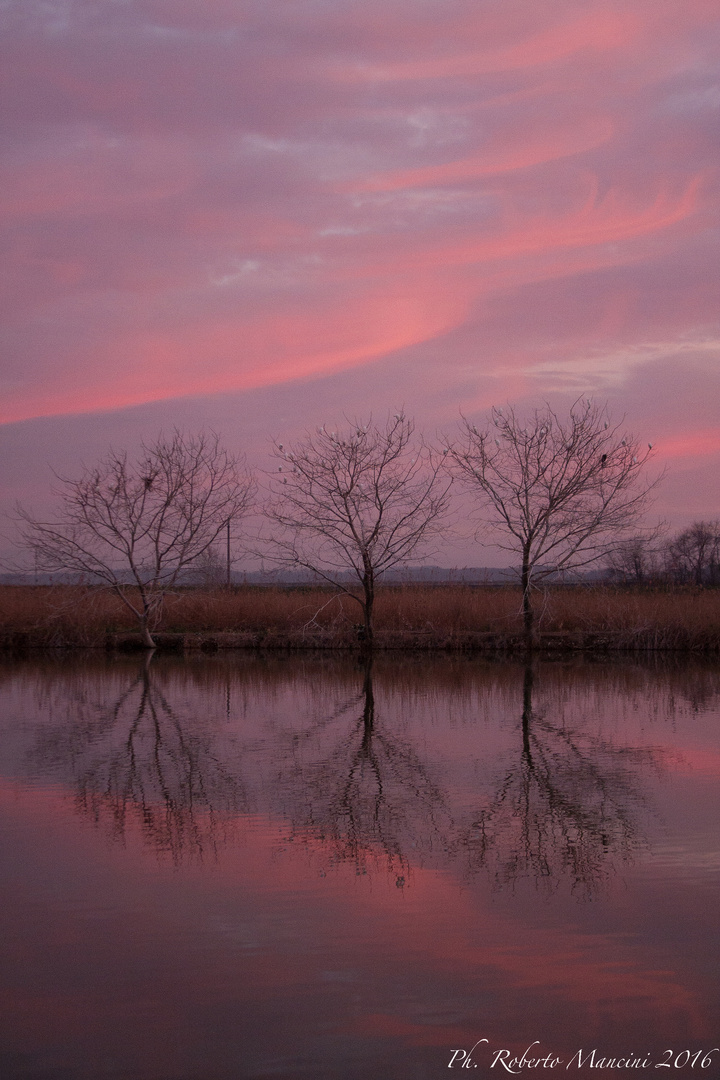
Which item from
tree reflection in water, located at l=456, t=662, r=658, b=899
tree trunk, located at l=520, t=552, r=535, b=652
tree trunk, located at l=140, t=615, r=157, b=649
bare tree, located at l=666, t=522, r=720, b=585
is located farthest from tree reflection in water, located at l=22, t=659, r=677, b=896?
bare tree, located at l=666, t=522, r=720, b=585

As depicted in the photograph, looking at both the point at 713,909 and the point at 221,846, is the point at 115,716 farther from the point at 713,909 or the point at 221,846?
the point at 713,909

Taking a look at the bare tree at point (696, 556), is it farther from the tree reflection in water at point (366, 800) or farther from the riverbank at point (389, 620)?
the tree reflection in water at point (366, 800)

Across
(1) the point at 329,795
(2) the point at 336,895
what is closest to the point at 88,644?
(1) the point at 329,795

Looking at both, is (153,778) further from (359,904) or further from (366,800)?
(359,904)

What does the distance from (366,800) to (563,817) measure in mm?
1600

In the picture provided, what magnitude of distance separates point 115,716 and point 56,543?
12.7m

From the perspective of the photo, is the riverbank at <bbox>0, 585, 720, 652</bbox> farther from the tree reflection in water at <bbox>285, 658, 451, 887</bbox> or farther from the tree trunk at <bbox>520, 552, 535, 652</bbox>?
the tree reflection in water at <bbox>285, 658, 451, 887</bbox>

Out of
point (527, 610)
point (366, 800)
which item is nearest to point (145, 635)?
point (527, 610)

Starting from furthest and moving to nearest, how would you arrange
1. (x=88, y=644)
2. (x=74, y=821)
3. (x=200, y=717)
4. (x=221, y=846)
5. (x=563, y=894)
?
(x=88, y=644) < (x=200, y=717) < (x=74, y=821) < (x=221, y=846) < (x=563, y=894)

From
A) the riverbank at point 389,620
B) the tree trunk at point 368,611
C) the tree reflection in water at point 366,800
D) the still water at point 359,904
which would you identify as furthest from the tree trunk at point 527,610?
the tree reflection in water at point 366,800

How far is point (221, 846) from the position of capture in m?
6.64

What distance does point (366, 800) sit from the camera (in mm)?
7973

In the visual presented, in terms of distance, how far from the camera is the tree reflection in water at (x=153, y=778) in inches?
280

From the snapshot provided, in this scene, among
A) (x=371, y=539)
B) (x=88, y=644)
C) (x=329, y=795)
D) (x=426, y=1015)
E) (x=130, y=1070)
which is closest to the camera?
(x=130, y=1070)
